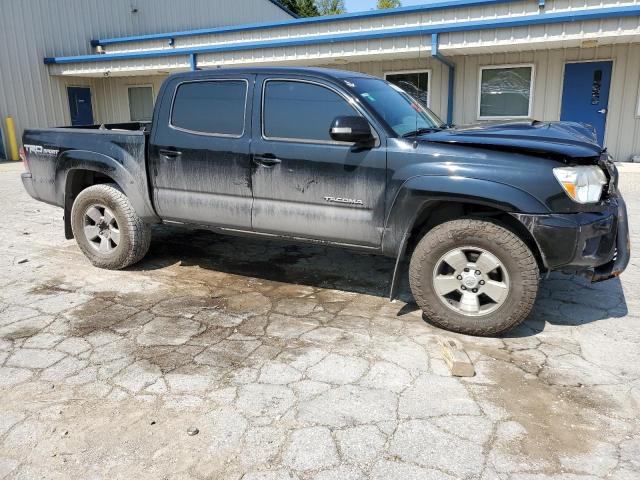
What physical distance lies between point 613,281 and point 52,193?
18.3ft

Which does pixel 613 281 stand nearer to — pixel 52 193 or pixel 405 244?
pixel 405 244

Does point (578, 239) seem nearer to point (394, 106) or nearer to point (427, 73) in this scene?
point (394, 106)

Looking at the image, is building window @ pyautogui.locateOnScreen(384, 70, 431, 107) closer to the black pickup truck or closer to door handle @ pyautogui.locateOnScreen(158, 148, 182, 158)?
the black pickup truck

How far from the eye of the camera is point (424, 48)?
11.9 m

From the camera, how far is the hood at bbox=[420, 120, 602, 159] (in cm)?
337

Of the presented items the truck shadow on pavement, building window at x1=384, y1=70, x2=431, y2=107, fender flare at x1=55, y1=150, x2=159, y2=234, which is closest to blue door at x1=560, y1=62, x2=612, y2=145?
building window at x1=384, y1=70, x2=431, y2=107

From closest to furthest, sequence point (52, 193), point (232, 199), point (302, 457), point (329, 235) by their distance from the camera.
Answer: point (302, 457)
point (329, 235)
point (232, 199)
point (52, 193)

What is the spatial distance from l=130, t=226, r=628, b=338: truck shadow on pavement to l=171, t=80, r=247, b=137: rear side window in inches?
52.6

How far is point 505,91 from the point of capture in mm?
12766

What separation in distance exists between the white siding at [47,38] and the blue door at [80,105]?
28cm

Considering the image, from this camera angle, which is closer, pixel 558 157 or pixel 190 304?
pixel 558 157

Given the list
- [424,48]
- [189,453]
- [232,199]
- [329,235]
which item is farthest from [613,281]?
[424,48]

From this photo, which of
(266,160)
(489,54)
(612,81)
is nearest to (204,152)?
(266,160)

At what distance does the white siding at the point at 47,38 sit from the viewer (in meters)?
16.4
